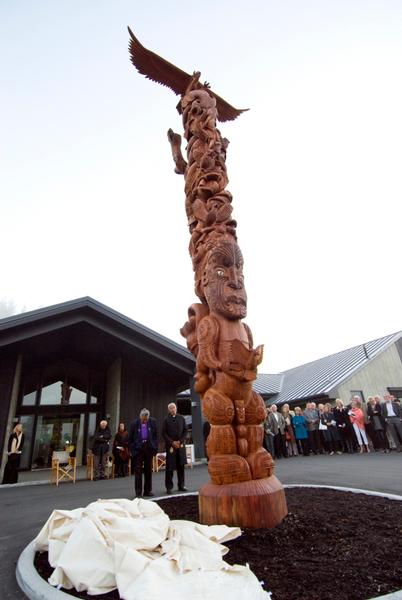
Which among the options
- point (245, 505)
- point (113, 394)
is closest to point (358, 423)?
point (113, 394)

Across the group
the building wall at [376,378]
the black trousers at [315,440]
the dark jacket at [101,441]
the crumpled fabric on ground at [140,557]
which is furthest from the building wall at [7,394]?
the building wall at [376,378]

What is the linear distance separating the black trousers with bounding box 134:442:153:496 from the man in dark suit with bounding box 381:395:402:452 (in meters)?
8.49

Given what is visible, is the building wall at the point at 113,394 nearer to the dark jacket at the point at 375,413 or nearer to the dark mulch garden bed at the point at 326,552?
the dark jacket at the point at 375,413

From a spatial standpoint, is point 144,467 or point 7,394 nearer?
point 144,467

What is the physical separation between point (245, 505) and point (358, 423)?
990 cm

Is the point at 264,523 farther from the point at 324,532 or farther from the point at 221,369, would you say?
the point at 221,369

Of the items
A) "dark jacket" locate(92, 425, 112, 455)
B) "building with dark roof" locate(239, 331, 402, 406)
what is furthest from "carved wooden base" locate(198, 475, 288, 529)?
"building with dark roof" locate(239, 331, 402, 406)

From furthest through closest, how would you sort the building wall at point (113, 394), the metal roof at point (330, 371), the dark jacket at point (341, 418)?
Answer: 1. the metal roof at point (330, 371)
2. the building wall at point (113, 394)
3. the dark jacket at point (341, 418)

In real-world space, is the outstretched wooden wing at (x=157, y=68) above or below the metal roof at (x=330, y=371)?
above

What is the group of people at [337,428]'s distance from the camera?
37.7 ft

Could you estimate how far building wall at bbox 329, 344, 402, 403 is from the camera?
1753 cm

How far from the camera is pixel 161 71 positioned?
6.77m

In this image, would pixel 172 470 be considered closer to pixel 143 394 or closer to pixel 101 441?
pixel 101 441

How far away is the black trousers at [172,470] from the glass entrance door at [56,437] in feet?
29.4
